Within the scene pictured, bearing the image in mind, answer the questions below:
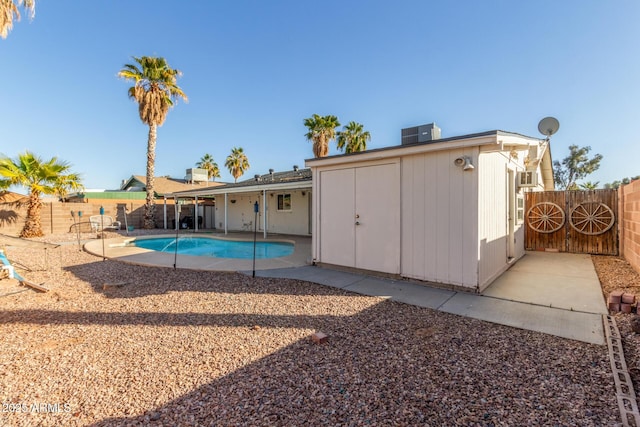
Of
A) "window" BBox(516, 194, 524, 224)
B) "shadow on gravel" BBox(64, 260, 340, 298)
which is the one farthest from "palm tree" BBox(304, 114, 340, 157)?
"shadow on gravel" BBox(64, 260, 340, 298)

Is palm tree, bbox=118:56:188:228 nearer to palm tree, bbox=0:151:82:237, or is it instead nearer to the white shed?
palm tree, bbox=0:151:82:237

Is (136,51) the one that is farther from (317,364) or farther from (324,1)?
(317,364)

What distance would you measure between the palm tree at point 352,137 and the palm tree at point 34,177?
16.1m

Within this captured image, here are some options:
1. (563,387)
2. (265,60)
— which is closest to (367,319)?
(563,387)

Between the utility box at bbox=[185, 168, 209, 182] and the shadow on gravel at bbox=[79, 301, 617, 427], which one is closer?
the shadow on gravel at bbox=[79, 301, 617, 427]

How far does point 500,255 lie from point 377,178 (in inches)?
125

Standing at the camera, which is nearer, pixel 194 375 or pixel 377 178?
pixel 194 375

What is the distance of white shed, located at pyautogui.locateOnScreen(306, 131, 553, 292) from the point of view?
476 cm

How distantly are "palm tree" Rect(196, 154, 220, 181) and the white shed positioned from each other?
3170cm

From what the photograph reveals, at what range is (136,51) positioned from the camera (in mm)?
15578

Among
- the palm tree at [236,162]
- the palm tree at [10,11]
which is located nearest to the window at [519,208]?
the palm tree at [10,11]

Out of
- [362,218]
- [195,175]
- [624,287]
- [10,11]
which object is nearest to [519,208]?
[624,287]

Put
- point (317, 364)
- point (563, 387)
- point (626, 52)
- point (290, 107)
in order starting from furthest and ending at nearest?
point (290, 107)
point (626, 52)
point (317, 364)
point (563, 387)

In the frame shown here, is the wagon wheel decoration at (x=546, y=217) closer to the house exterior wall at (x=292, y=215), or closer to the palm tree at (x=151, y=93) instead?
the house exterior wall at (x=292, y=215)
